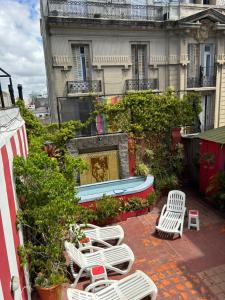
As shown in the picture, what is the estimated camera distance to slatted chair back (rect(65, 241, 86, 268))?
212 inches

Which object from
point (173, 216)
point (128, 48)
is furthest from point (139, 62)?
point (173, 216)

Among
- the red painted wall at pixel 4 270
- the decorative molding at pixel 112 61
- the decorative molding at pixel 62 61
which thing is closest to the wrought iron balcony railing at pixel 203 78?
the decorative molding at pixel 112 61

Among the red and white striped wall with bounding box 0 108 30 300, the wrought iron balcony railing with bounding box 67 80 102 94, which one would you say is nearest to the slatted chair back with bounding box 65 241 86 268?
the red and white striped wall with bounding box 0 108 30 300

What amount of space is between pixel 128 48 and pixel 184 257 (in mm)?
11218

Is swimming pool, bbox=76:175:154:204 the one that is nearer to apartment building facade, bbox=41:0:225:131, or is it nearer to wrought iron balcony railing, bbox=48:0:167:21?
apartment building facade, bbox=41:0:225:131

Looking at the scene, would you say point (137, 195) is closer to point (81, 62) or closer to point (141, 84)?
point (141, 84)

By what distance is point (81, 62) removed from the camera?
12633 millimetres

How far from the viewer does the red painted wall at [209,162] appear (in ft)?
28.2

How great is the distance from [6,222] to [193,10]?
1571 cm

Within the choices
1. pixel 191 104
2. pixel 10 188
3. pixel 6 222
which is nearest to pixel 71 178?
pixel 10 188

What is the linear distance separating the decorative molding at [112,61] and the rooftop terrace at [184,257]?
8.78 m

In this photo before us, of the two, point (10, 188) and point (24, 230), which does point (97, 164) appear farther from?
point (10, 188)

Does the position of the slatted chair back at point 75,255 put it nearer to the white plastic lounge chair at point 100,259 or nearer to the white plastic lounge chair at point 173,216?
the white plastic lounge chair at point 100,259

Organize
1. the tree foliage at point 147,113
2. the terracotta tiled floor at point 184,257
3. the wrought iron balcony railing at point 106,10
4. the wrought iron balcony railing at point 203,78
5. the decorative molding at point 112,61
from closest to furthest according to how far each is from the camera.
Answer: the terracotta tiled floor at point 184,257 < the tree foliage at point 147,113 < the wrought iron balcony railing at point 106,10 < the decorative molding at point 112,61 < the wrought iron balcony railing at point 203,78
